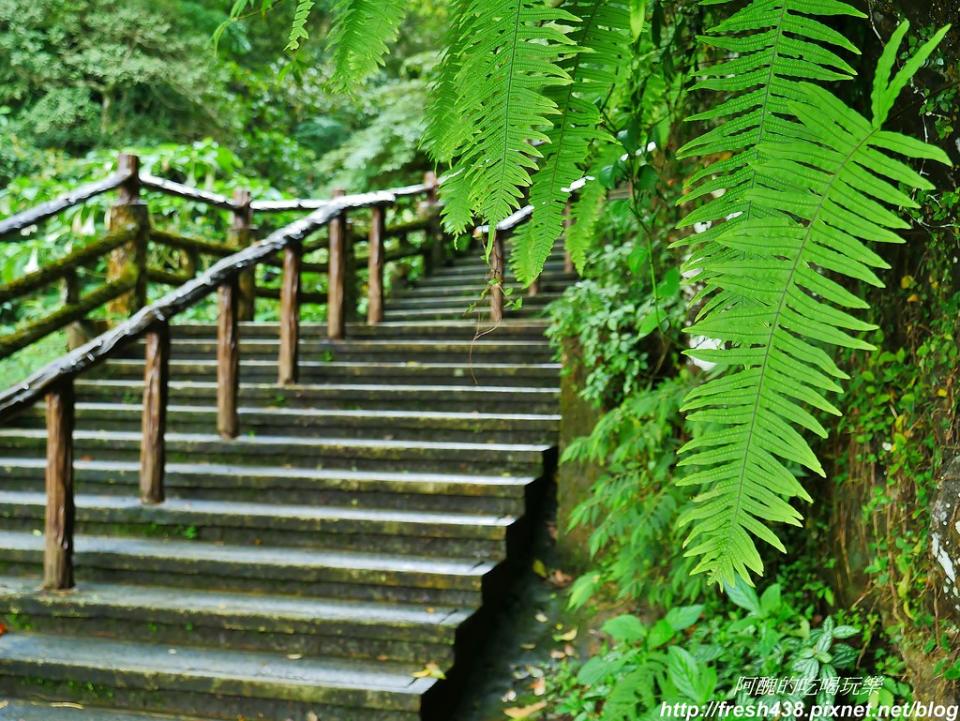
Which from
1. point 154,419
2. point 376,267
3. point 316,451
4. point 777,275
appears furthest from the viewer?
point 376,267

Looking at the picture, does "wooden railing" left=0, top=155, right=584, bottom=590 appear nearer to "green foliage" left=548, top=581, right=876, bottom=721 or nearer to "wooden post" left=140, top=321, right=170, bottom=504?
"wooden post" left=140, top=321, right=170, bottom=504

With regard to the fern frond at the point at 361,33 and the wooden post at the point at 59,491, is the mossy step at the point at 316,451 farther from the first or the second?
the fern frond at the point at 361,33

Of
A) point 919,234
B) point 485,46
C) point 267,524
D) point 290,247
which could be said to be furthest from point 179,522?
point 485,46

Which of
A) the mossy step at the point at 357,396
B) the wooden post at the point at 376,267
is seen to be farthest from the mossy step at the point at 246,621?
the wooden post at the point at 376,267

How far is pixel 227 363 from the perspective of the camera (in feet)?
15.9

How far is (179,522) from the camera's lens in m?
4.23

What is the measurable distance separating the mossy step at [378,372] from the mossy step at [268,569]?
163 cm

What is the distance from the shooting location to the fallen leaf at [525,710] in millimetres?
3168

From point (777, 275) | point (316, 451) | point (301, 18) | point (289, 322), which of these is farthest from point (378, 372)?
point (777, 275)

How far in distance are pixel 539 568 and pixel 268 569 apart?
124cm

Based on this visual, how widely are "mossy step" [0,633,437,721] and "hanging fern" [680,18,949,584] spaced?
2.74 meters

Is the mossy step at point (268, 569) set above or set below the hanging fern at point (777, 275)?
below

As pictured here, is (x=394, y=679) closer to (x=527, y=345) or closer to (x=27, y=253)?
(x=527, y=345)

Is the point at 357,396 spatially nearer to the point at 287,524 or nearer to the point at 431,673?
the point at 287,524
